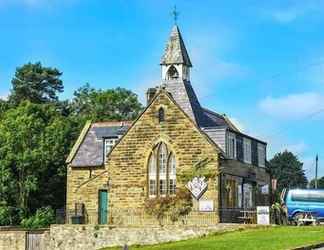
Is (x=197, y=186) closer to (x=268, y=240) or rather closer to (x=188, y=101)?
(x=188, y=101)

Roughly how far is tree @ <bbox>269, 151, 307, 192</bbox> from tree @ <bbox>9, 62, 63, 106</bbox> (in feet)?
163

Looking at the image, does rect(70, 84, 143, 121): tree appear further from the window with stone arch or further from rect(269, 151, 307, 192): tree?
rect(269, 151, 307, 192): tree

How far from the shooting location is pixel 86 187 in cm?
5947

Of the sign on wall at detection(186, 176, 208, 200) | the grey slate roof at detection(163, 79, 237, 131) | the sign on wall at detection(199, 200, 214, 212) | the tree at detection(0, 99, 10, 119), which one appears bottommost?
the sign on wall at detection(199, 200, 214, 212)

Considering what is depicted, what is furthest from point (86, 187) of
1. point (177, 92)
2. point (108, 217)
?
point (177, 92)

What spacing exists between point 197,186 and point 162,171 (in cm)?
295

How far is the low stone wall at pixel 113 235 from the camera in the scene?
1895 inches

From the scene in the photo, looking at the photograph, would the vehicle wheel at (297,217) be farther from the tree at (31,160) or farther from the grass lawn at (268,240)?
the tree at (31,160)

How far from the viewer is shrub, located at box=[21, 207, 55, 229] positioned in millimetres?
62906

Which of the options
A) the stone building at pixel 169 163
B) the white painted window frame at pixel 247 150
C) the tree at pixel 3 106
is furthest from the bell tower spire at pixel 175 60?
the tree at pixel 3 106

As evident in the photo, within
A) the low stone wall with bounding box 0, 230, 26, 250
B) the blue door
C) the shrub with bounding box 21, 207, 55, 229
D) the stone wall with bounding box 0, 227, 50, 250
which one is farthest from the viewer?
the shrub with bounding box 21, 207, 55, 229

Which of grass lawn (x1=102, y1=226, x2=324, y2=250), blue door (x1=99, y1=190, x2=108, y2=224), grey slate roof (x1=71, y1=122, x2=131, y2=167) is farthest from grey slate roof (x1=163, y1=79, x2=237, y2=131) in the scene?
grass lawn (x1=102, y1=226, x2=324, y2=250)

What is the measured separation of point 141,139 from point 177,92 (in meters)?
5.03

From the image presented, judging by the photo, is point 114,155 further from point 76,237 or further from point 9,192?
point 9,192
